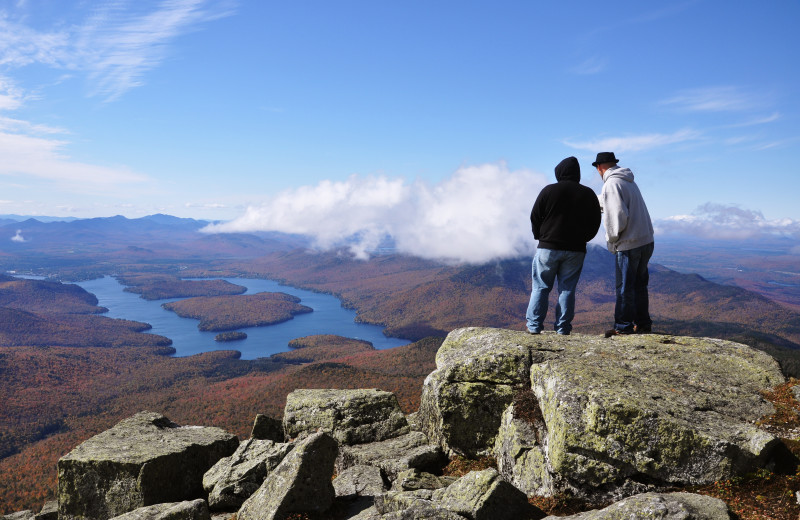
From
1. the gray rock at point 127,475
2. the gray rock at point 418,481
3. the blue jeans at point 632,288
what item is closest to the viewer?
the gray rock at point 418,481

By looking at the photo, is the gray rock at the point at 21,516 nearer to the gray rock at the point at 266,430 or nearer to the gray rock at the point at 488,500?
the gray rock at the point at 266,430

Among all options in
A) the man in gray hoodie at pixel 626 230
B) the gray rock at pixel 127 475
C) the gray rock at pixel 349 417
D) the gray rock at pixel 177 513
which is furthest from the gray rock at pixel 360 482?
the man in gray hoodie at pixel 626 230

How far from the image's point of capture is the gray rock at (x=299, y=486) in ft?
27.7

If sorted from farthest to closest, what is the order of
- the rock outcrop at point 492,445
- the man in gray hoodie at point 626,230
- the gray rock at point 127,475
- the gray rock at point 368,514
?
the gray rock at point 127,475, the man in gray hoodie at point 626,230, the gray rock at point 368,514, the rock outcrop at point 492,445

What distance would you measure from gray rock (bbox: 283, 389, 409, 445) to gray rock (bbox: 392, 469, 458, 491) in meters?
3.07

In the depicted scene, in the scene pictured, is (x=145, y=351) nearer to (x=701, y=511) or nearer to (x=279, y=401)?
(x=279, y=401)

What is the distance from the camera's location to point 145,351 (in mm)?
151375

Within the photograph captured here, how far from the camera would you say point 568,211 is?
31.1 ft

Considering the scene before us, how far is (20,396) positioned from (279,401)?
7646 centimetres

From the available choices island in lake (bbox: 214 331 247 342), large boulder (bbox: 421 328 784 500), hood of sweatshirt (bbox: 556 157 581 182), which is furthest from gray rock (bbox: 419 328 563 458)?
island in lake (bbox: 214 331 247 342)

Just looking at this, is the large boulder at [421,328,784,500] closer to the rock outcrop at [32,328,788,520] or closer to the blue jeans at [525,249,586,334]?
the rock outcrop at [32,328,788,520]

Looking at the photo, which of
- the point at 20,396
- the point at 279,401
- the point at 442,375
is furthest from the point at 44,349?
the point at 442,375

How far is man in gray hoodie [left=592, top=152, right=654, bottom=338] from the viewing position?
31.4 feet

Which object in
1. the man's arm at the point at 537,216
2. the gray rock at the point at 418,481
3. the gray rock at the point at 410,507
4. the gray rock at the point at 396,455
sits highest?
the man's arm at the point at 537,216
